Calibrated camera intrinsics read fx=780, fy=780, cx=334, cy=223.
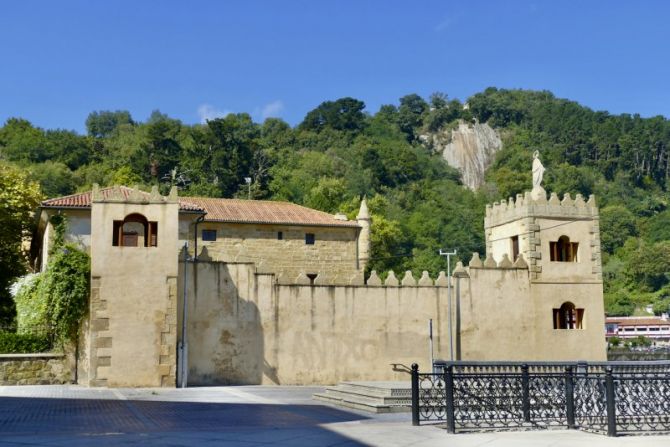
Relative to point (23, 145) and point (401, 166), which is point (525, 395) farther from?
point (401, 166)

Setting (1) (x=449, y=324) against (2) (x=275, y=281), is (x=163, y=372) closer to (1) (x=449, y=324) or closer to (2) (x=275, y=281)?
(2) (x=275, y=281)

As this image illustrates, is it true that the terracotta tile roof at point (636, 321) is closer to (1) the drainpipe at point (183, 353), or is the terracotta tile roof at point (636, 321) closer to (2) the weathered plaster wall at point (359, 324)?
(2) the weathered plaster wall at point (359, 324)

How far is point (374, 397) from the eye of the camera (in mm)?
18875

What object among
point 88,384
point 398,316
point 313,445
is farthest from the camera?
point 398,316

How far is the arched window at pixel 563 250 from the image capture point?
30.0m

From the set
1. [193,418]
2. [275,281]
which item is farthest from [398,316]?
[193,418]

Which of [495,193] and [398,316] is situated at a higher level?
[495,193]

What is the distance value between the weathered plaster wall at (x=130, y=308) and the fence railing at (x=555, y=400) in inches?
454

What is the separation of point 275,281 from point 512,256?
32.8 ft

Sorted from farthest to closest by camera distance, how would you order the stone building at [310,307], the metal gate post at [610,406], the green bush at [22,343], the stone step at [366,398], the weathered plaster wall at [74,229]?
the weathered plaster wall at [74,229]
the green bush at [22,343]
the stone building at [310,307]
the stone step at [366,398]
the metal gate post at [610,406]

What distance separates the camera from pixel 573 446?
38.9 feet

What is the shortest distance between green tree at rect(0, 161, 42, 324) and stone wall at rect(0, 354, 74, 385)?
11.1m

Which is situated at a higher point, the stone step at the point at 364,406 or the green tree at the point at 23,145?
the green tree at the point at 23,145

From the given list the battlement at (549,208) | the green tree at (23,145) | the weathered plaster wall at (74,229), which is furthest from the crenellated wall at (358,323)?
the green tree at (23,145)
